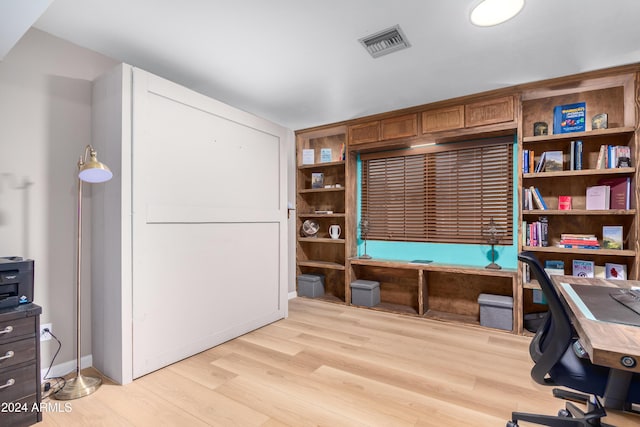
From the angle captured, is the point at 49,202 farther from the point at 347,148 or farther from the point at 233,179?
the point at 347,148

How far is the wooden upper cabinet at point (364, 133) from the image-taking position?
3.98m

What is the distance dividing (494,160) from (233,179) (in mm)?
2880

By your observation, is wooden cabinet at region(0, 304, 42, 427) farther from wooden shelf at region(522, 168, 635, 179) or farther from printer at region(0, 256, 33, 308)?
wooden shelf at region(522, 168, 635, 179)

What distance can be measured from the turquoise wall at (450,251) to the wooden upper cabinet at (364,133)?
40cm

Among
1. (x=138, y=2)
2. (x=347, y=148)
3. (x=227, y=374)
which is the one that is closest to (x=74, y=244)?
(x=227, y=374)

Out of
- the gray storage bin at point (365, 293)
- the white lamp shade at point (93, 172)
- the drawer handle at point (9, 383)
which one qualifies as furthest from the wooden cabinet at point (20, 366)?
the gray storage bin at point (365, 293)

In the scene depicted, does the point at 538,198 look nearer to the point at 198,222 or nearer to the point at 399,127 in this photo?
the point at 399,127

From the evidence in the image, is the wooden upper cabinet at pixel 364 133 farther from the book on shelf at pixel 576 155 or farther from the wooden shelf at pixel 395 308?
the wooden shelf at pixel 395 308

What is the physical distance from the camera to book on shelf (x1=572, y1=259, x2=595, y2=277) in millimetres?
2924

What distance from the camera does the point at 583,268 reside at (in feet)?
9.71

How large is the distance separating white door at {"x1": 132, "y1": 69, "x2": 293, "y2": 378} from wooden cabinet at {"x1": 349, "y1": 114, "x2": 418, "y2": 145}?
1.11 meters

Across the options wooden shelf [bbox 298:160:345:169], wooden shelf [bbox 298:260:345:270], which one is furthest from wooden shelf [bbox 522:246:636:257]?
wooden shelf [bbox 298:160:345:169]

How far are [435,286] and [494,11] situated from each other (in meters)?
2.91

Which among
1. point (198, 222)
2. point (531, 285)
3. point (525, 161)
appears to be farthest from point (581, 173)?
point (198, 222)
